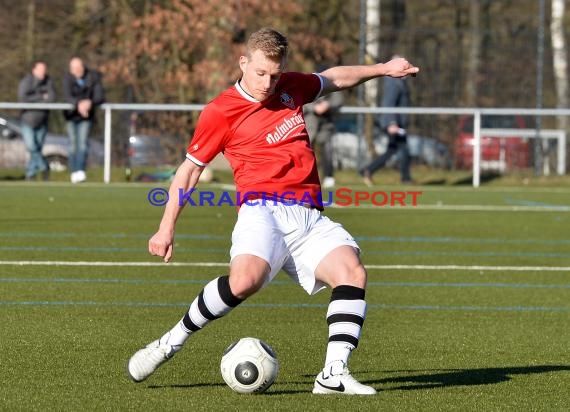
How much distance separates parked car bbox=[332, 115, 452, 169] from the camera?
2420cm

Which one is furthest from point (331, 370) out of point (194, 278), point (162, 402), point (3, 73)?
point (3, 73)

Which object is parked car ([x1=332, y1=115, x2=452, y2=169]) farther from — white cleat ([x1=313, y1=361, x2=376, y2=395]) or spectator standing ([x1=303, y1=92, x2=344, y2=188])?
white cleat ([x1=313, y1=361, x2=376, y2=395])

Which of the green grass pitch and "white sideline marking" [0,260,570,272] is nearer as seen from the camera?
the green grass pitch

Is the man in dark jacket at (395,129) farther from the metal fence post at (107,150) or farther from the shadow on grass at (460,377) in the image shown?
the shadow on grass at (460,377)

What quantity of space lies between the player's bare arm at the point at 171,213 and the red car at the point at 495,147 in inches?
711

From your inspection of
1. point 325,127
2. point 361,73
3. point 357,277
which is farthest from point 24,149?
point 357,277

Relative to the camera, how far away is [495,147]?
80.8 feet

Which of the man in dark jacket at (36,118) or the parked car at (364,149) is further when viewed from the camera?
the parked car at (364,149)

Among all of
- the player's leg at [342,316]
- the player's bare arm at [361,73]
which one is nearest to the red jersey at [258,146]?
the player's leg at [342,316]

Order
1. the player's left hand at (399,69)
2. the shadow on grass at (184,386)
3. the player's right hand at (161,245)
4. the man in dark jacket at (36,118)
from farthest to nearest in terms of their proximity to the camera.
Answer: the man in dark jacket at (36,118) < the player's left hand at (399,69) < the shadow on grass at (184,386) < the player's right hand at (161,245)

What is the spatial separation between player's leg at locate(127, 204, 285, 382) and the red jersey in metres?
0.22

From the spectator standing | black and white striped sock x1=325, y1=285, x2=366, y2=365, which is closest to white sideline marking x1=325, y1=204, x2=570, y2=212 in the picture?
the spectator standing

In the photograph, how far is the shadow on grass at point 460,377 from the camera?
666 cm

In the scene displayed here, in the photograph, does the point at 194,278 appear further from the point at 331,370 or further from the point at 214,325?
the point at 331,370
